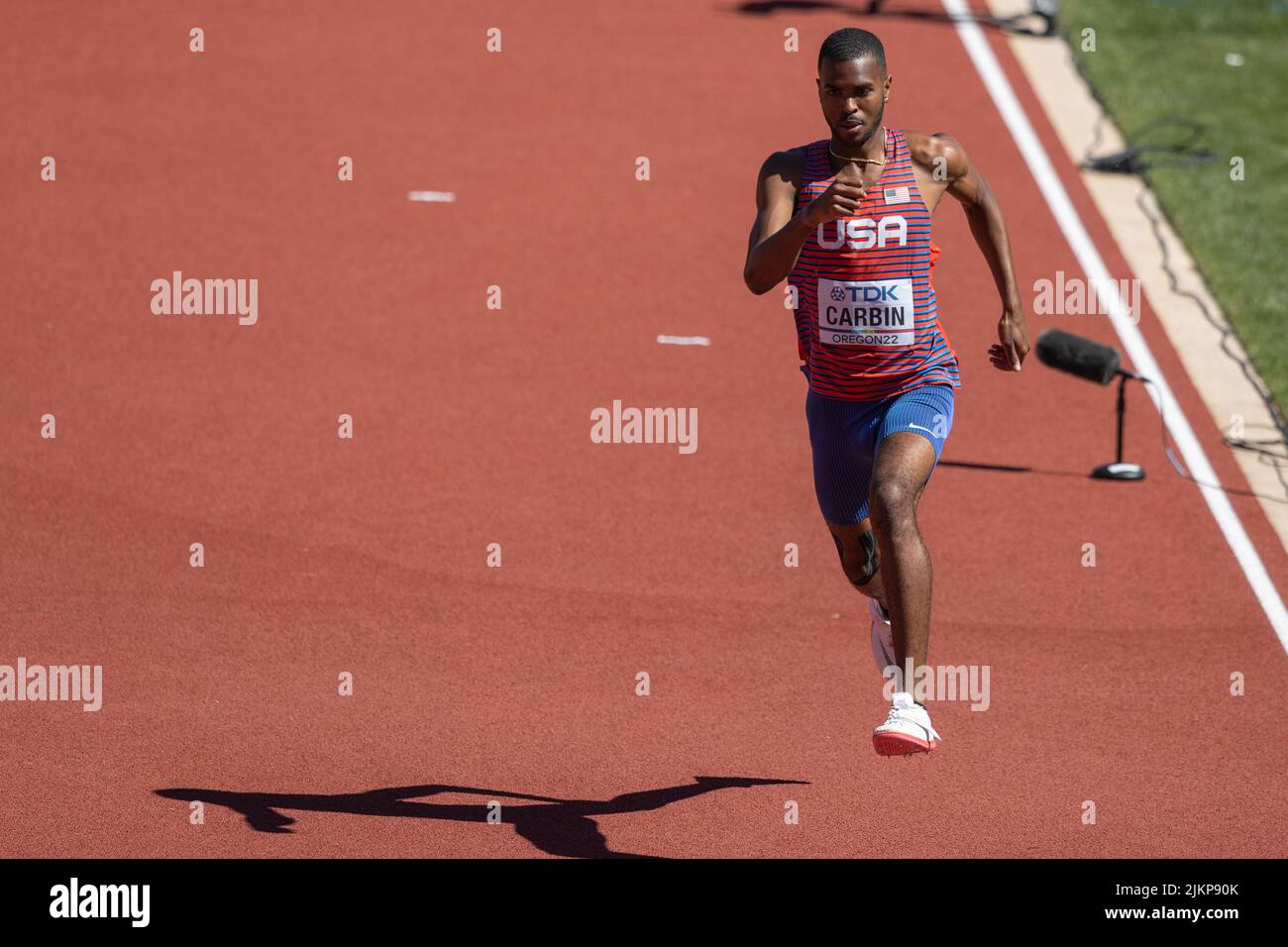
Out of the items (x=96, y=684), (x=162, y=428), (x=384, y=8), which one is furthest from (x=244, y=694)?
(x=384, y=8)

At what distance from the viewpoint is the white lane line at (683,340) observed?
1123 cm

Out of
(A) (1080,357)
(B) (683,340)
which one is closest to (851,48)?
(A) (1080,357)

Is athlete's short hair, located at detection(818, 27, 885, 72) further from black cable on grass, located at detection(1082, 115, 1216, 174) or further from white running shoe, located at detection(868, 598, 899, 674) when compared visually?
black cable on grass, located at detection(1082, 115, 1216, 174)

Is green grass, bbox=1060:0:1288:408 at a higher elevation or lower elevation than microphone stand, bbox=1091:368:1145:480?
higher

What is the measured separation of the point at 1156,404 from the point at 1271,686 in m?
3.16

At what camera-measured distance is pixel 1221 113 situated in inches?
596

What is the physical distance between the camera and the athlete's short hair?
594 cm

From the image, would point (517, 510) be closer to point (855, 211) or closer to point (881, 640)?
point (881, 640)

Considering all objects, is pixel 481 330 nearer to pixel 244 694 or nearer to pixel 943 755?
pixel 244 694

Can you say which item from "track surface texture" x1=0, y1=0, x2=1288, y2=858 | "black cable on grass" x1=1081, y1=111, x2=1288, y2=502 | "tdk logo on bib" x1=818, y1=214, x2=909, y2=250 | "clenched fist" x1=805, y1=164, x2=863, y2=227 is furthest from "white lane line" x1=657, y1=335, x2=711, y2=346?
"clenched fist" x1=805, y1=164, x2=863, y2=227

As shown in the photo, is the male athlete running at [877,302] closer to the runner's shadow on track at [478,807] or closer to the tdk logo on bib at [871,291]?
the tdk logo on bib at [871,291]

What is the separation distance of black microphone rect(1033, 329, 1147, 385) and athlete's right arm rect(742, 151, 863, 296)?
12.4ft

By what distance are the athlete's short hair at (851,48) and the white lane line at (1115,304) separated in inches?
154

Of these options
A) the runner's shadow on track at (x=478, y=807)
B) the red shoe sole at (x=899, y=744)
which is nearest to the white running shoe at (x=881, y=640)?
the runner's shadow on track at (x=478, y=807)
